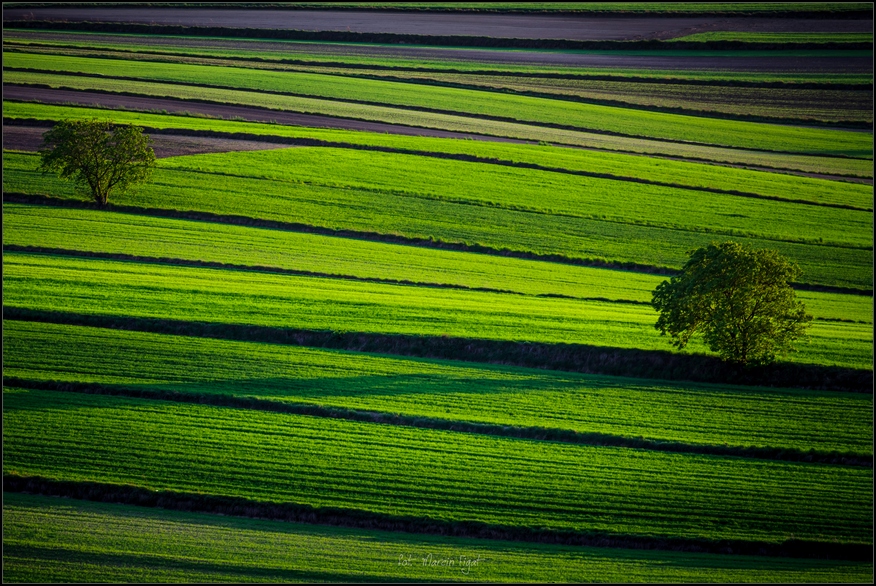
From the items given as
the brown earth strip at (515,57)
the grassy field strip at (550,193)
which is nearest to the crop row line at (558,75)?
the brown earth strip at (515,57)

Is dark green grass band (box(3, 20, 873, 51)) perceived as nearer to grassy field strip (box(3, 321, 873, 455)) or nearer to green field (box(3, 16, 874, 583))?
green field (box(3, 16, 874, 583))

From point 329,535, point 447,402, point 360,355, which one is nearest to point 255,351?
point 360,355

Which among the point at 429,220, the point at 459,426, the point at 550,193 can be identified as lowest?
the point at 459,426

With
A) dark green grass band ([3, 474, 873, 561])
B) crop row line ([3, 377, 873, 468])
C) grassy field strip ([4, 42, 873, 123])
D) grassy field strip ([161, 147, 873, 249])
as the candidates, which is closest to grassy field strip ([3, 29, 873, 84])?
grassy field strip ([4, 42, 873, 123])

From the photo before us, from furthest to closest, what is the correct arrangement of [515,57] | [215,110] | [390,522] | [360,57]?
[515,57]
[360,57]
[215,110]
[390,522]

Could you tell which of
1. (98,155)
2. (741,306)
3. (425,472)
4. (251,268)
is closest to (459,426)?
(425,472)

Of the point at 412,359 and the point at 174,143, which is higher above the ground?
the point at 174,143

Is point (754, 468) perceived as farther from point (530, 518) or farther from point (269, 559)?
point (269, 559)

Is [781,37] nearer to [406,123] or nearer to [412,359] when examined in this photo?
[406,123]
